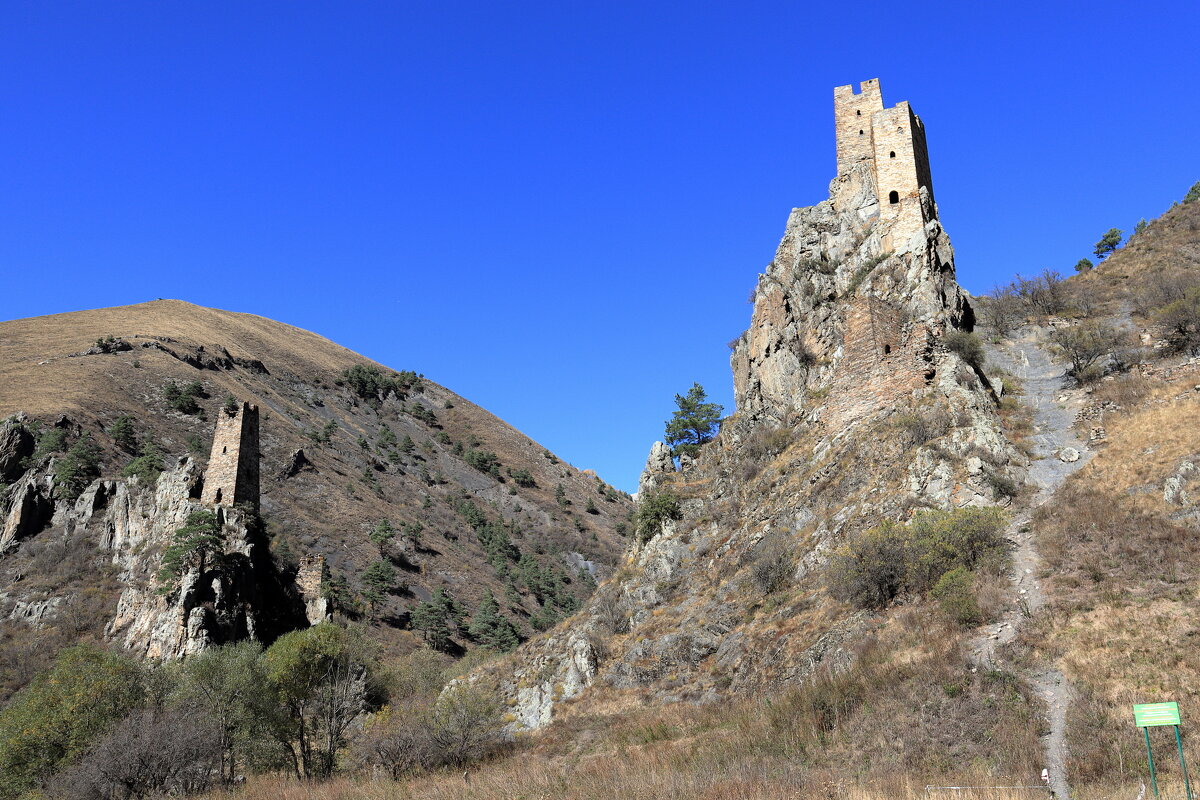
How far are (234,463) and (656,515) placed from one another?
30.5 m

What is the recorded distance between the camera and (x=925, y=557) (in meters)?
19.6

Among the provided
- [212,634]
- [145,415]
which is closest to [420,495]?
[145,415]

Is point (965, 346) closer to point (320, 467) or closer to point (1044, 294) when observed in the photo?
point (1044, 294)

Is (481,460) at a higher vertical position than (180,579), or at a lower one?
higher

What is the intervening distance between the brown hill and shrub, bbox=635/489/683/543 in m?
25.6

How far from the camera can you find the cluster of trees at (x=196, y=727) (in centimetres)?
2134

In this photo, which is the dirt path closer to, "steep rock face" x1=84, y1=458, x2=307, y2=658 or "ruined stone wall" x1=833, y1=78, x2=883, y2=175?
"ruined stone wall" x1=833, y1=78, x2=883, y2=175

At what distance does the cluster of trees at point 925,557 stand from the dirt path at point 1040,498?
70cm

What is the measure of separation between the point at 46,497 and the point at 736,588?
46.8 meters

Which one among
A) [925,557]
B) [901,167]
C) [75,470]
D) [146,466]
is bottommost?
[925,557]

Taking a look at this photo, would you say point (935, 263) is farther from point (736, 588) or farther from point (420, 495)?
point (420, 495)

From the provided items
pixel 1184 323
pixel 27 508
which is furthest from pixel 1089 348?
pixel 27 508

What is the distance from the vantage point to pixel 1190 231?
4784 centimetres

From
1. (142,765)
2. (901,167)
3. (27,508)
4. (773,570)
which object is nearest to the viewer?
(142,765)
